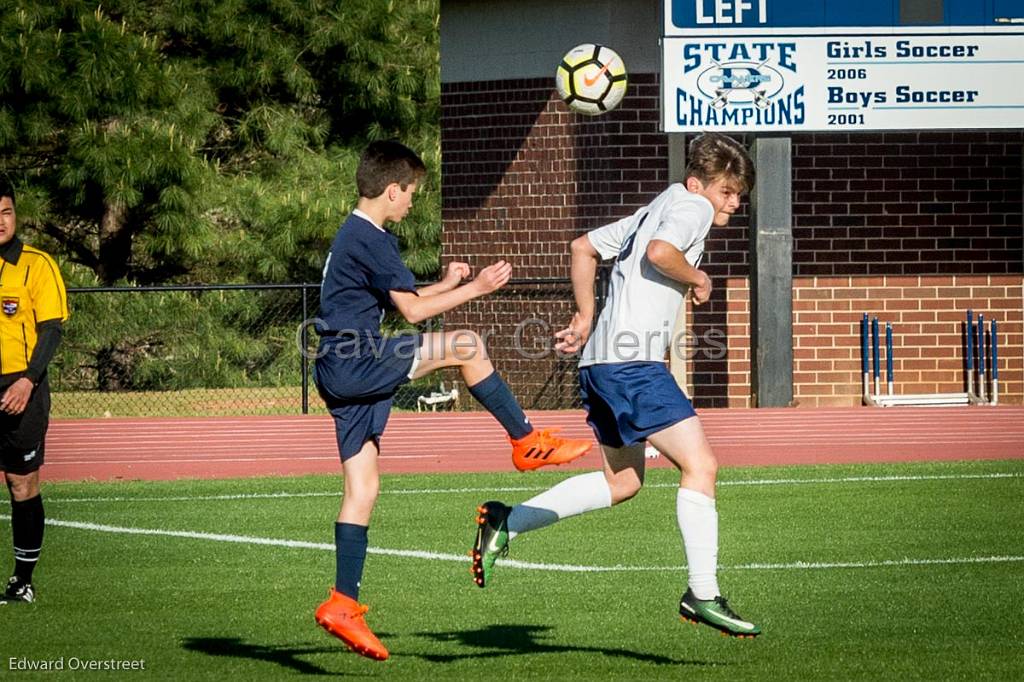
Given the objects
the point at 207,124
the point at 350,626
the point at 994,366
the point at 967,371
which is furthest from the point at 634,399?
the point at 207,124

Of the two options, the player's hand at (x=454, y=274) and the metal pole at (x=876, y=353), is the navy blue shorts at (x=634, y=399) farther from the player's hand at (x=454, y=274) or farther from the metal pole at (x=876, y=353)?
the metal pole at (x=876, y=353)

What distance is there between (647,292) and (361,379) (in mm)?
1243

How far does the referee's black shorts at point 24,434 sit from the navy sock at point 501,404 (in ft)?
7.69

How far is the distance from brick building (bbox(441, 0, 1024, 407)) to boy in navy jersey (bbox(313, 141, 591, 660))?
13057mm

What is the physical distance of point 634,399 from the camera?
6.98 metres

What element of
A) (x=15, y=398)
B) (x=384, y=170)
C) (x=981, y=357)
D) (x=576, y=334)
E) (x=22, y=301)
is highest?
(x=384, y=170)

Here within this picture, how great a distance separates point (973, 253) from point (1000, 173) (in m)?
1.01

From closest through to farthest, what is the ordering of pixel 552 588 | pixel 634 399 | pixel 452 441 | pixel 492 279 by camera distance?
pixel 492 279 → pixel 634 399 → pixel 552 588 → pixel 452 441

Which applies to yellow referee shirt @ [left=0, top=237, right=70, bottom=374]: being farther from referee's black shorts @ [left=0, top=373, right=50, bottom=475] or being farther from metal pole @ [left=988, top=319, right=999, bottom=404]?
metal pole @ [left=988, top=319, right=999, bottom=404]

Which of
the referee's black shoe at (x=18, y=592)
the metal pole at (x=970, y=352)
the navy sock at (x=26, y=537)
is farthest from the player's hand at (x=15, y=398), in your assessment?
the metal pole at (x=970, y=352)

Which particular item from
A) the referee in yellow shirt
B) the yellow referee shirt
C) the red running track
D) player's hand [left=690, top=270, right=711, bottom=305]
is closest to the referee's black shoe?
the referee in yellow shirt

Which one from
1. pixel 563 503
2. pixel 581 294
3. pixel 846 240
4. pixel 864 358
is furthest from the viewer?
pixel 846 240

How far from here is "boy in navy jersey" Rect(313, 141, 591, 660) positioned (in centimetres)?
686

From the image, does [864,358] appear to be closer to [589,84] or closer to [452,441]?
[589,84]
